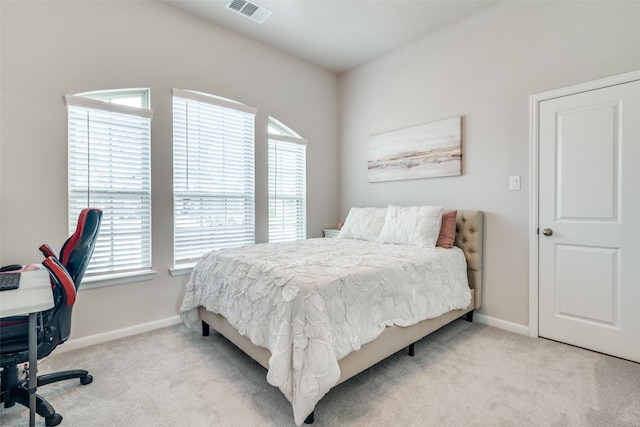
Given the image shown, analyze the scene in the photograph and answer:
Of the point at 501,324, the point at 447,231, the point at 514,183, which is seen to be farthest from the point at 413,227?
the point at 501,324

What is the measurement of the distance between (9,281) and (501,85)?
3778 millimetres

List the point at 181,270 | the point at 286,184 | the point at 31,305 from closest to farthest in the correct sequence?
the point at 31,305, the point at 181,270, the point at 286,184

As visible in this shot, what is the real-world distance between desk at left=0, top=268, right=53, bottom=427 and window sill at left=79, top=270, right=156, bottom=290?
2.75 ft

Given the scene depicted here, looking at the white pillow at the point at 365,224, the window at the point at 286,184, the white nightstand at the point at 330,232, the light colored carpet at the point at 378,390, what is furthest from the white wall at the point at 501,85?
the window at the point at 286,184

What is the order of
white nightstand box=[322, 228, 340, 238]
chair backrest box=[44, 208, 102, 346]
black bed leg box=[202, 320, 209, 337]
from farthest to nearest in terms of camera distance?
white nightstand box=[322, 228, 340, 238] → black bed leg box=[202, 320, 209, 337] → chair backrest box=[44, 208, 102, 346]

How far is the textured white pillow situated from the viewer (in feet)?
8.98

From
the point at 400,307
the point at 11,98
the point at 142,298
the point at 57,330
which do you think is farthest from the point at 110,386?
the point at 11,98

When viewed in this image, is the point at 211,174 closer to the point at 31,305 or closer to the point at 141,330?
the point at 141,330

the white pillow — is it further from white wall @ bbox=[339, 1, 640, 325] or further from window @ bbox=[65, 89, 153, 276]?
window @ bbox=[65, 89, 153, 276]

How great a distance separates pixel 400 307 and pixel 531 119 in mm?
2002

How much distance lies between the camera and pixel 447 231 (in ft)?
9.27

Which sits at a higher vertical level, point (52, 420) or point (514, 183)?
point (514, 183)

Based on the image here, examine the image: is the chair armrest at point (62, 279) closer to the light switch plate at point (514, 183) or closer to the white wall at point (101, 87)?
the white wall at point (101, 87)

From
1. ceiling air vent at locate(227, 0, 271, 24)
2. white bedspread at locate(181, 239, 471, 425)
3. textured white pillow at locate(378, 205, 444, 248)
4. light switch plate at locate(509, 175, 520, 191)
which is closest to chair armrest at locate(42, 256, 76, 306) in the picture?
white bedspread at locate(181, 239, 471, 425)
